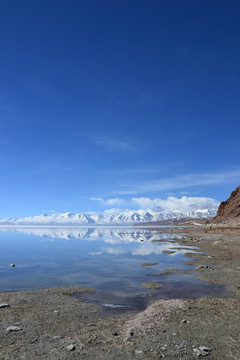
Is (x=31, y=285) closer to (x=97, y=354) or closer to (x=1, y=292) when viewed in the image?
(x=1, y=292)

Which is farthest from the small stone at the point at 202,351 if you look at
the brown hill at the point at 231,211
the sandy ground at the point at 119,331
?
the brown hill at the point at 231,211

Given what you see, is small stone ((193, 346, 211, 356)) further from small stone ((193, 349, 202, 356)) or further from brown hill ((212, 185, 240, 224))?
brown hill ((212, 185, 240, 224))

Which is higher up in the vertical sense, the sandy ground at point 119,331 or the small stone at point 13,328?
the small stone at point 13,328

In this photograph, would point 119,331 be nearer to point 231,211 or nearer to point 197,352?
point 197,352

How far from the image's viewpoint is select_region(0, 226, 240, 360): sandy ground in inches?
320

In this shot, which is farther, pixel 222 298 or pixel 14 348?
pixel 222 298

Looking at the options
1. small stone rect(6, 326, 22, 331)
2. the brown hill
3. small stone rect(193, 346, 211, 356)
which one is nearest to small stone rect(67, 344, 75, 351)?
small stone rect(6, 326, 22, 331)

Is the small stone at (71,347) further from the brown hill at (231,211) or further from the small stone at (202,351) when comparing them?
the brown hill at (231,211)

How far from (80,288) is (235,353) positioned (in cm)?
A: 1154

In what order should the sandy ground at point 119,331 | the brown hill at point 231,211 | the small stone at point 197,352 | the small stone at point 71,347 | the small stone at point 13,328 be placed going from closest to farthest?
the small stone at point 197,352
the sandy ground at point 119,331
the small stone at point 71,347
the small stone at point 13,328
the brown hill at point 231,211

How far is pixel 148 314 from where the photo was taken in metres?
11.5

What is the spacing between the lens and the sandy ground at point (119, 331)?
813 cm

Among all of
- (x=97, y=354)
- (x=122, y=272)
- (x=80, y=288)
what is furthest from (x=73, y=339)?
(x=122, y=272)

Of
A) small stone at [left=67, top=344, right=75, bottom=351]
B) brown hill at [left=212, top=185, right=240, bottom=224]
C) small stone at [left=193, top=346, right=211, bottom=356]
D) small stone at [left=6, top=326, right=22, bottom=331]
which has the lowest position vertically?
small stone at [left=193, top=346, right=211, bottom=356]
